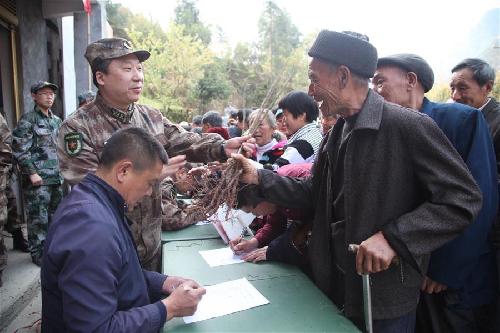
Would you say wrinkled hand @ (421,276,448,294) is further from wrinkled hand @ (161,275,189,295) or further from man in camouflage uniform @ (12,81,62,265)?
man in camouflage uniform @ (12,81,62,265)

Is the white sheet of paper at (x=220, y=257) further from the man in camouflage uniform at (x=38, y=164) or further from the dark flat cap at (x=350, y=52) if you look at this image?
the man in camouflage uniform at (x=38, y=164)

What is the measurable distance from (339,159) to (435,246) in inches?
21.8

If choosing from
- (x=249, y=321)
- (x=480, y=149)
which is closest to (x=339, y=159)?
(x=480, y=149)

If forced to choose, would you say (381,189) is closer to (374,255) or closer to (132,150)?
(374,255)

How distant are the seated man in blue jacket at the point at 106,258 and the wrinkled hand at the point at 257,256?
2.31ft

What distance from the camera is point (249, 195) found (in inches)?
82.0

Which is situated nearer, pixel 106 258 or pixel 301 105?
pixel 106 258

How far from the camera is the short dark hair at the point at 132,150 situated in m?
1.49

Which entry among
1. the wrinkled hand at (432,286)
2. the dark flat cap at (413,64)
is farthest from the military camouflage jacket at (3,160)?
the wrinkled hand at (432,286)

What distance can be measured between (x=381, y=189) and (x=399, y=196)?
8cm

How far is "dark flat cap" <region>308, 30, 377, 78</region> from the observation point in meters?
1.61

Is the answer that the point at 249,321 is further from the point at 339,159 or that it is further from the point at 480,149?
the point at 480,149

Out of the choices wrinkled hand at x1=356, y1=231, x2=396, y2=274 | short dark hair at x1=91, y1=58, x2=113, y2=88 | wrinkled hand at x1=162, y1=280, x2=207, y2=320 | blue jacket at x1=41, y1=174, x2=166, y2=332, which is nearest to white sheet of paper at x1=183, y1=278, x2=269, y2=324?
wrinkled hand at x1=162, y1=280, x2=207, y2=320

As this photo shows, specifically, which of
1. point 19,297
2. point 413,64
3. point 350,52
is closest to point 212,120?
point 19,297
